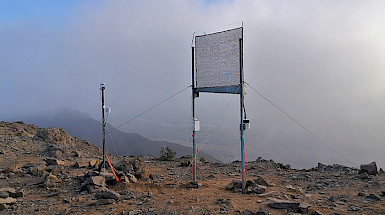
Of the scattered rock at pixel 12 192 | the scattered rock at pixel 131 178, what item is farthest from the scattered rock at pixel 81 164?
the scattered rock at pixel 12 192

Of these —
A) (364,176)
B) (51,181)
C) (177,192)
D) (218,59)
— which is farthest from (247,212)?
(51,181)

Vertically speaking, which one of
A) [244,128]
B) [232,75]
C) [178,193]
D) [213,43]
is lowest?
[178,193]

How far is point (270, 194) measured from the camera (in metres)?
8.18

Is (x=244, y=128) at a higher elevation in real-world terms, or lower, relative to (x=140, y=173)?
higher

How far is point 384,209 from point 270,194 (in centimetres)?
301

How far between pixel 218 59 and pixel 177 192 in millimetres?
5231

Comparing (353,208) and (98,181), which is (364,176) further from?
(98,181)

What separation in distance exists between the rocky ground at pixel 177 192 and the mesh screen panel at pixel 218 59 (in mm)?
3695

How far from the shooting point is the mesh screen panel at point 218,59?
354 inches

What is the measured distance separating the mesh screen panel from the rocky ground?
370cm

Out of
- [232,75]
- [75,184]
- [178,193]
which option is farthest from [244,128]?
[75,184]

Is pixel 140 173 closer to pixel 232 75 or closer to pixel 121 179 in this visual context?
pixel 121 179

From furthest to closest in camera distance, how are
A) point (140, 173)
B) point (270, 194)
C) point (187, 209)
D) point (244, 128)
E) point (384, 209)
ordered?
1. point (140, 173)
2. point (244, 128)
3. point (270, 194)
4. point (187, 209)
5. point (384, 209)

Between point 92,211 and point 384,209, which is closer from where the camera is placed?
point 384,209
